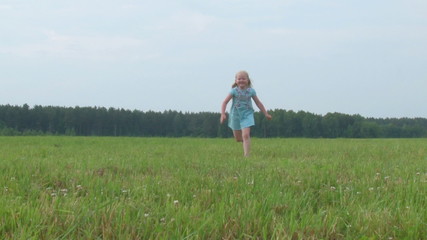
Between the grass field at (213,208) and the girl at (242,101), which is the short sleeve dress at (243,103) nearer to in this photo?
the girl at (242,101)

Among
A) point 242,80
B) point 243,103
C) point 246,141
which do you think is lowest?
point 246,141

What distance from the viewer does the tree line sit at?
103062 millimetres

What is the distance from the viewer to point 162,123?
384 feet

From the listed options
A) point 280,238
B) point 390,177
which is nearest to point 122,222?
point 280,238

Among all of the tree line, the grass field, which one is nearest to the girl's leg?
the grass field

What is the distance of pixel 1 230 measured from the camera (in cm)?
212

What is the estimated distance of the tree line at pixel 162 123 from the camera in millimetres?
103062

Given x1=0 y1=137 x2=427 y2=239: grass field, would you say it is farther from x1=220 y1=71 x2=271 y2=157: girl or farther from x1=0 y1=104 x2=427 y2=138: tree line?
x1=0 y1=104 x2=427 y2=138: tree line

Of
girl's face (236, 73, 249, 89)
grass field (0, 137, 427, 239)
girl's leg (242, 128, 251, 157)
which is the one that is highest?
girl's face (236, 73, 249, 89)

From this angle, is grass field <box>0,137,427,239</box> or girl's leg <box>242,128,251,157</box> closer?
grass field <box>0,137,427,239</box>

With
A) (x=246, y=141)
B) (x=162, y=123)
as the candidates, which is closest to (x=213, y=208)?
(x=246, y=141)

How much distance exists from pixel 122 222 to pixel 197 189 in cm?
131

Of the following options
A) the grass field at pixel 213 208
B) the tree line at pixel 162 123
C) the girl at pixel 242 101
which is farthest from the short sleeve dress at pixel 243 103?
the tree line at pixel 162 123

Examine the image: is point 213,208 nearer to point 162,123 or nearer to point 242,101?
point 242,101
